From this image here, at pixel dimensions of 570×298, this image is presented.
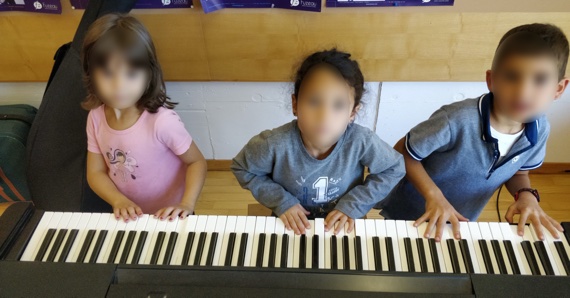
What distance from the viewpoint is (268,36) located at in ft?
5.41

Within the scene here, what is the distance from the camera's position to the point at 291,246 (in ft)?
3.08

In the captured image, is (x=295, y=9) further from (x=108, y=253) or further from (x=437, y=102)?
(x=108, y=253)

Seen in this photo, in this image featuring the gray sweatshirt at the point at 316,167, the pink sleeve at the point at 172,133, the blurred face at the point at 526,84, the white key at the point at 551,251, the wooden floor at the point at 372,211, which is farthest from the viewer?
the wooden floor at the point at 372,211

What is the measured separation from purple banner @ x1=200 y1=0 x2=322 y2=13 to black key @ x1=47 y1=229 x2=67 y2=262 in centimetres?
97

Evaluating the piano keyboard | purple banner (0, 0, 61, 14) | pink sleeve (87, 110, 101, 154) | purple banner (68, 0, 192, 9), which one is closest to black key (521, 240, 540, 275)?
the piano keyboard

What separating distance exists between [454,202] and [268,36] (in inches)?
37.3

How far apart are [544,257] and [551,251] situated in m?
0.03

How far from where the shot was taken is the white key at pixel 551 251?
0.88 m

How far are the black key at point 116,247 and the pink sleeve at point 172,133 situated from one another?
362 mm

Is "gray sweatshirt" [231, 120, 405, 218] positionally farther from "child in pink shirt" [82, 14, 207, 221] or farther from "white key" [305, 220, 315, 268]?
"child in pink shirt" [82, 14, 207, 221]

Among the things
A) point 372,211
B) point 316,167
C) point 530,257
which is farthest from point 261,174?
point 372,211

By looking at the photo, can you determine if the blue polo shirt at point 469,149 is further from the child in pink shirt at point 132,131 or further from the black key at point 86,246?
the black key at point 86,246

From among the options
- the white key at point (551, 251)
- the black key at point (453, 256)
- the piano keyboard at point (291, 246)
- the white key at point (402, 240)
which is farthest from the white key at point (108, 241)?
the white key at point (551, 251)

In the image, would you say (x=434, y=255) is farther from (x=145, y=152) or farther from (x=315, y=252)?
(x=145, y=152)
